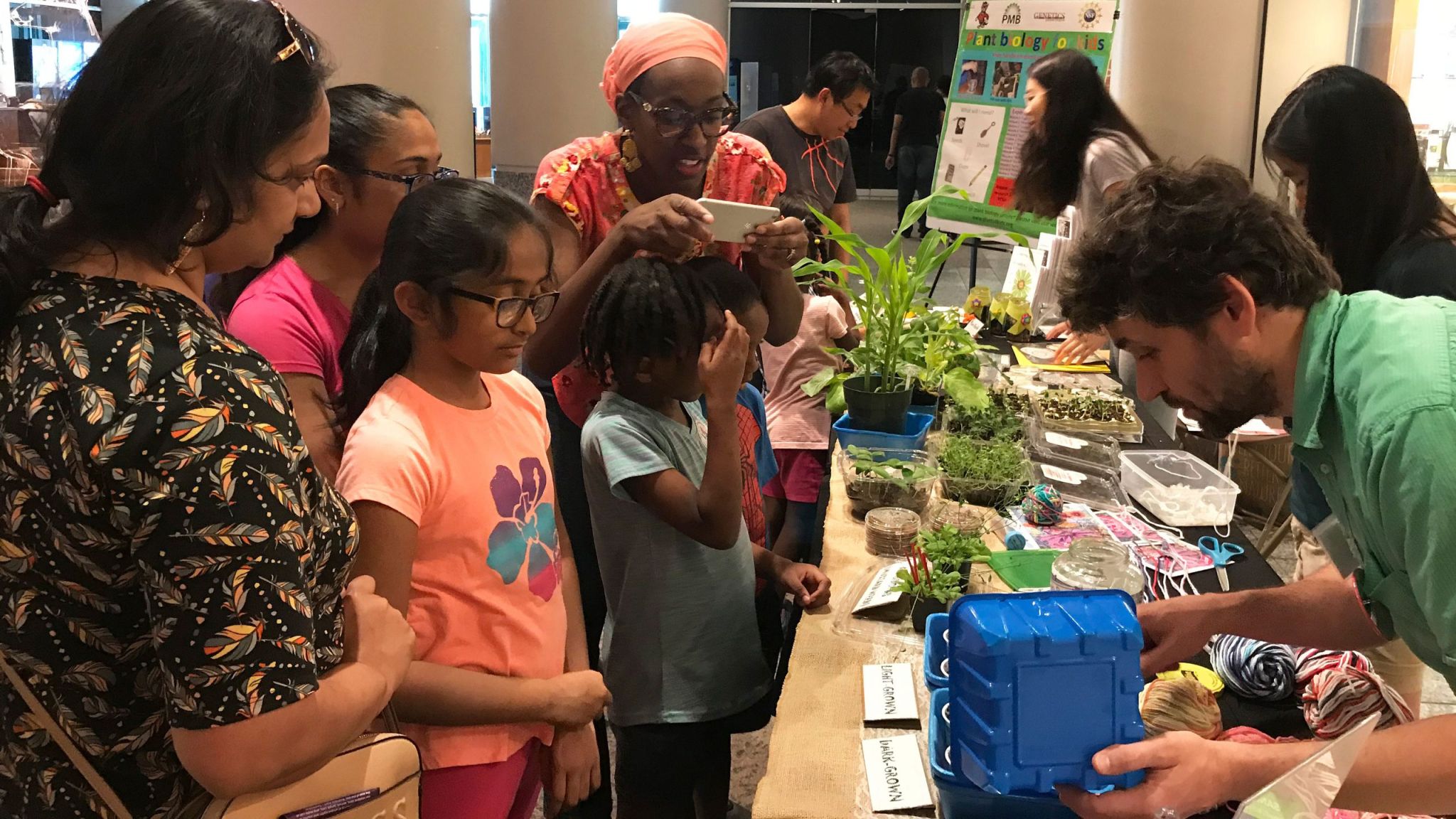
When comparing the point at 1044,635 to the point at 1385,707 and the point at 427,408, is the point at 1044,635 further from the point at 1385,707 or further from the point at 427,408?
the point at 427,408

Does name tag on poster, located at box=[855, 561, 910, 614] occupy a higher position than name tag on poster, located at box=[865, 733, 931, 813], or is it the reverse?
name tag on poster, located at box=[865, 733, 931, 813]

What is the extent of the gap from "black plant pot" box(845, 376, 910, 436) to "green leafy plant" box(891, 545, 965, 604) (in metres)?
0.76

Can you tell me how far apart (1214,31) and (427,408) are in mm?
4407

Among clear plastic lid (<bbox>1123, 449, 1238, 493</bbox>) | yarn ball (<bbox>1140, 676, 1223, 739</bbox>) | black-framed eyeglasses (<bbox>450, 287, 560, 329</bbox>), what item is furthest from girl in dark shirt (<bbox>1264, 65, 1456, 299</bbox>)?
black-framed eyeglasses (<bbox>450, 287, 560, 329</bbox>)

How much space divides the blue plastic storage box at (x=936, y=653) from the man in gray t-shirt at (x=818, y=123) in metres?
3.07

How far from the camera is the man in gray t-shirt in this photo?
4.18 metres

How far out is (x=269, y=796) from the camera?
3.02 feet

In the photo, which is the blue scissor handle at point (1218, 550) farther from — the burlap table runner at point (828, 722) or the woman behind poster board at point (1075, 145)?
the woman behind poster board at point (1075, 145)

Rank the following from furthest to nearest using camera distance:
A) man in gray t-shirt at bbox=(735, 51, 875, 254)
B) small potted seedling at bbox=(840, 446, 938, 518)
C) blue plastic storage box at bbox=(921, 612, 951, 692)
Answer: man in gray t-shirt at bbox=(735, 51, 875, 254), small potted seedling at bbox=(840, 446, 938, 518), blue plastic storage box at bbox=(921, 612, 951, 692)

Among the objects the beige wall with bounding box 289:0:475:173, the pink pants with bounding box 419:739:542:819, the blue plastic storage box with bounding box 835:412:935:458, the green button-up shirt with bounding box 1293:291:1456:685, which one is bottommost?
the pink pants with bounding box 419:739:542:819

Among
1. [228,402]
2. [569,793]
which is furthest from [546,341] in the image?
[228,402]

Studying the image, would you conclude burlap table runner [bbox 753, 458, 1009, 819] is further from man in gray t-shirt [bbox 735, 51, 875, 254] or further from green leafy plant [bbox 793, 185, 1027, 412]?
man in gray t-shirt [bbox 735, 51, 875, 254]

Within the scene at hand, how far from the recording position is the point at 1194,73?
4660mm

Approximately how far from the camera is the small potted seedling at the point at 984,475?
6.95 ft
